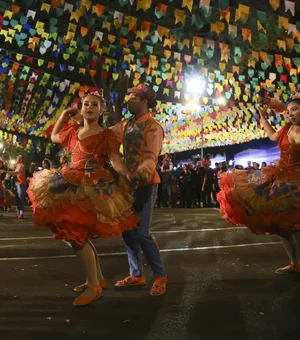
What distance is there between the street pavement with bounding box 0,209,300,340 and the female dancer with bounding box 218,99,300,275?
0.55 meters

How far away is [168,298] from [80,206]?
47.0 inches

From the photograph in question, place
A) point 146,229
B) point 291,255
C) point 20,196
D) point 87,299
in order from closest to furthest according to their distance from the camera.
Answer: point 87,299 < point 146,229 < point 291,255 < point 20,196

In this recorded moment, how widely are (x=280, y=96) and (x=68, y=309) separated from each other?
19.0 m

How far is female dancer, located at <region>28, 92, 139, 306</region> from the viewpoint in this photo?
3994mm

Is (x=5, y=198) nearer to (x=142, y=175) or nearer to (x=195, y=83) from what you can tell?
(x=195, y=83)

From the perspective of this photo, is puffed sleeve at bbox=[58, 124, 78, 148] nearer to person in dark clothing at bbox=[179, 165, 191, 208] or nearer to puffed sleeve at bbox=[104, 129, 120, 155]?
puffed sleeve at bbox=[104, 129, 120, 155]

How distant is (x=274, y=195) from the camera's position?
491 cm

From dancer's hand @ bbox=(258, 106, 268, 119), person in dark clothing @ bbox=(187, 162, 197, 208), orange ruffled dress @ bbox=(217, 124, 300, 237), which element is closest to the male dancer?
orange ruffled dress @ bbox=(217, 124, 300, 237)

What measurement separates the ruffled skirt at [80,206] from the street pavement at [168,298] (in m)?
0.66

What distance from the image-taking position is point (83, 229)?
4055 mm

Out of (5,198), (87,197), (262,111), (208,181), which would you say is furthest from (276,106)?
(208,181)

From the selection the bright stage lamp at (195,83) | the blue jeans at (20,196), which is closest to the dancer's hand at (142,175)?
the blue jeans at (20,196)

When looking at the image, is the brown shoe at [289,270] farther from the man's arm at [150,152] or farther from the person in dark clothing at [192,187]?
the person in dark clothing at [192,187]

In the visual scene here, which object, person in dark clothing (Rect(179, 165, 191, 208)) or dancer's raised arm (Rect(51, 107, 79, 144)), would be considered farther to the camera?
person in dark clothing (Rect(179, 165, 191, 208))
